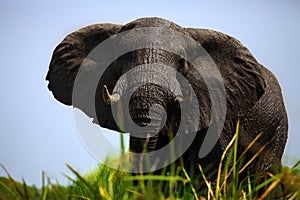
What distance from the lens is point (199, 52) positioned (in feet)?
16.2

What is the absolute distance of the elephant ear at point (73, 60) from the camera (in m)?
5.19

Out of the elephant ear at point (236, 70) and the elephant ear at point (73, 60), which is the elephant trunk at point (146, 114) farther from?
the elephant ear at point (73, 60)

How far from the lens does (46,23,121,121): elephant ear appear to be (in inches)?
204

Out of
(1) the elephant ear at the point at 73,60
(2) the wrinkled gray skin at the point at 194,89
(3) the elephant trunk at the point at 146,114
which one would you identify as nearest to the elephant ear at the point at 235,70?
(2) the wrinkled gray skin at the point at 194,89

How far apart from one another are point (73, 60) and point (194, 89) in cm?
141

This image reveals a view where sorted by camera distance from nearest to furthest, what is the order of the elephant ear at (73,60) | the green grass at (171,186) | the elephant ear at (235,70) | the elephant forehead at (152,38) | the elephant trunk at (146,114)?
the green grass at (171,186) < the elephant trunk at (146,114) < the elephant forehead at (152,38) < the elephant ear at (235,70) < the elephant ear at (73,60)

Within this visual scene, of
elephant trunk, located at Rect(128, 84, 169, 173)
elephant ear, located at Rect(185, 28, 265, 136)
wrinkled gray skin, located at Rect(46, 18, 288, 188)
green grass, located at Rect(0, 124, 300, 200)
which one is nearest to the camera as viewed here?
green grass, located at Rect(0, 124, 300, 200)

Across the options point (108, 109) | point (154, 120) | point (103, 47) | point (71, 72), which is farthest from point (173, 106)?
point (71, 72)

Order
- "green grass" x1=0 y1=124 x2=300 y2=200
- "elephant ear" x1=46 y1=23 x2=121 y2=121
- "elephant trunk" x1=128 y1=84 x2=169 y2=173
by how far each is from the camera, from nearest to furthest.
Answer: "green grass" x1=0 y1=124 x2=300 y2=200
"elephant trunk" x1=128 y1=84 x2=169 y2=173
"elephant ear" x1=46 y1=23 x2=121 y2=121

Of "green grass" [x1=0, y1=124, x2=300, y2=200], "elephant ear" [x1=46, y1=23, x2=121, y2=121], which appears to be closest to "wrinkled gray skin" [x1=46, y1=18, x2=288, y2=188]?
"elephant ear" [x1=46, y1=23, x2=121, y2=121]

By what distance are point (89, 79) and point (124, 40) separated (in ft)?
2.41

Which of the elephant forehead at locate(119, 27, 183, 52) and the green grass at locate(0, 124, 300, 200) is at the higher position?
the elephant forehead at locate(119, 27, 183, 52)

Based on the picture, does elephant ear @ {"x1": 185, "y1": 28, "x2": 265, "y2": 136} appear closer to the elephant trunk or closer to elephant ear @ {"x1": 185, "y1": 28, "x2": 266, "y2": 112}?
elephant ear @ {"x1": 185, "y1": 28, "x2": 266, "y2": 112}

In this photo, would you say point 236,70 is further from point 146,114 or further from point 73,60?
point 73,60
